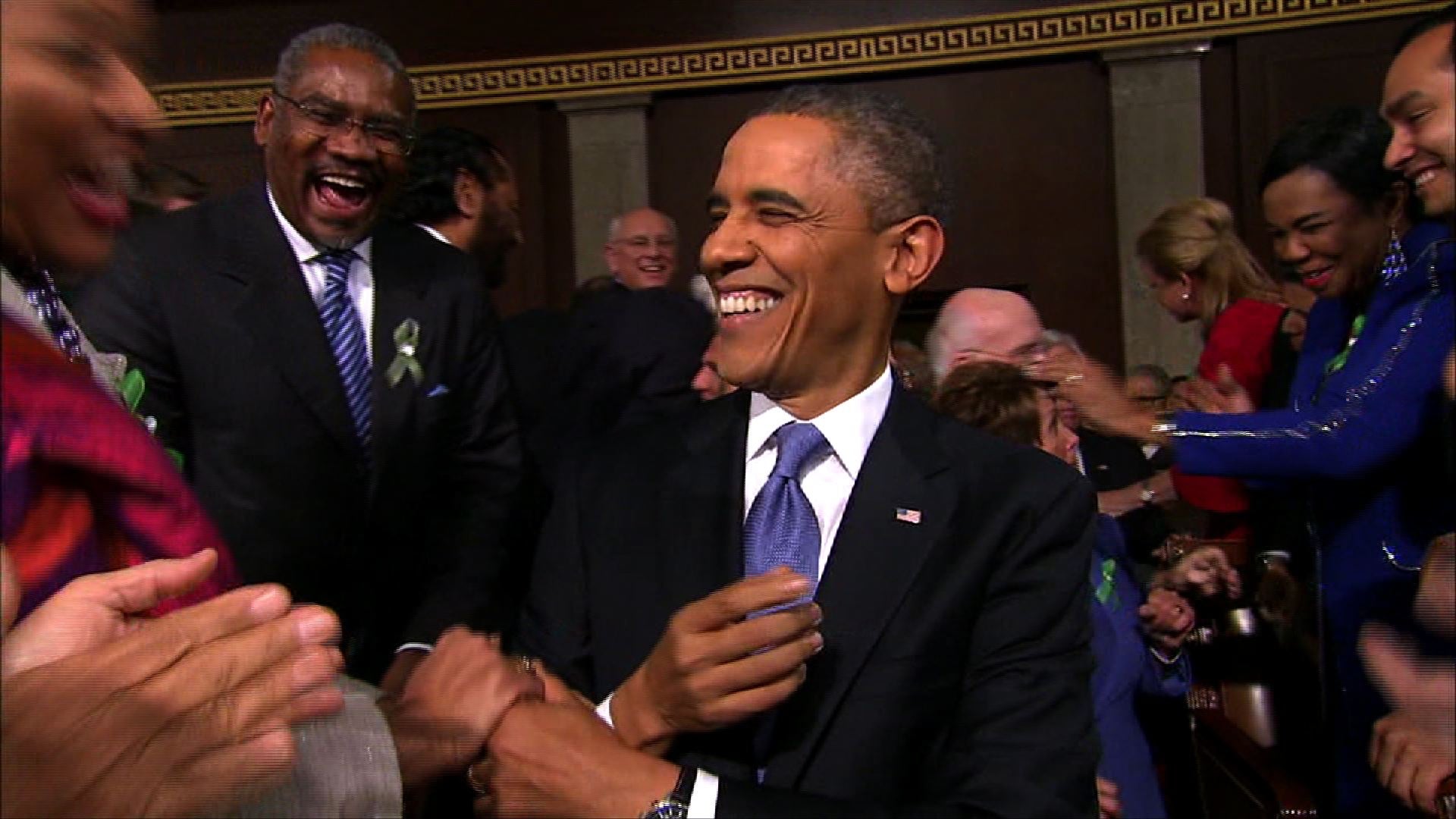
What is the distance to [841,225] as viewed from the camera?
1.61 metres

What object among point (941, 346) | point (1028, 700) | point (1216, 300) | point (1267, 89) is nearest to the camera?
point (1028, 700)

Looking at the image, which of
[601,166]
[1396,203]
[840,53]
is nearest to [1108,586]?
[1396,203]

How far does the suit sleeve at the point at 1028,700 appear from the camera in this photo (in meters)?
1.38

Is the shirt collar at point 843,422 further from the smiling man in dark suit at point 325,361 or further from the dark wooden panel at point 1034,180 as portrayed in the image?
the dark wooden panel at point 1034,180

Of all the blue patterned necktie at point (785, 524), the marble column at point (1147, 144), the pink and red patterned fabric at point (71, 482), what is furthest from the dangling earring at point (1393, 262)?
the marble column at point (1147, 144)

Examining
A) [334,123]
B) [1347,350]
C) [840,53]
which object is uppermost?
[840,53]

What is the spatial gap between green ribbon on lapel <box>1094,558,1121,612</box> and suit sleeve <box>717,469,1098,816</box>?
97 centimetres

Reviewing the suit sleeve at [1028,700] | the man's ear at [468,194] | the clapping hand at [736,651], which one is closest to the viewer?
the clapping hand at [736,651]

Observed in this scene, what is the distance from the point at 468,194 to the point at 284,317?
36.6 inches

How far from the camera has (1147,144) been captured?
21.2ft

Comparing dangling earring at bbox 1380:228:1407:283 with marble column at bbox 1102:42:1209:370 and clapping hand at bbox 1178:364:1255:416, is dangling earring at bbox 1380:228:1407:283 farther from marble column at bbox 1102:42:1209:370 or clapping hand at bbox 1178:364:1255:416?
marble column at bbox 1102:42:1209:370

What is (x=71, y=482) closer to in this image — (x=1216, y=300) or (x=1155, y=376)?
(x=1216, y=300)

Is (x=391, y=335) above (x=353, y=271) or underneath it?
underneath

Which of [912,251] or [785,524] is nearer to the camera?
[785,524]
